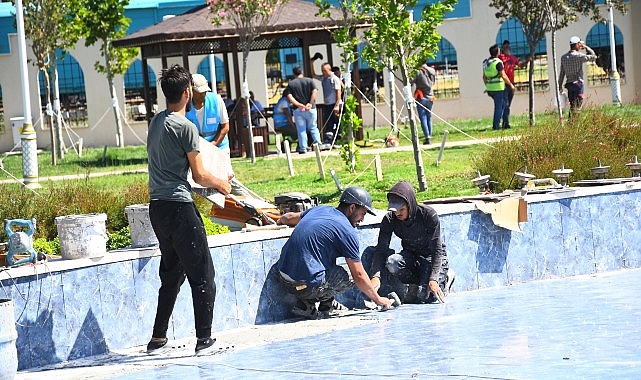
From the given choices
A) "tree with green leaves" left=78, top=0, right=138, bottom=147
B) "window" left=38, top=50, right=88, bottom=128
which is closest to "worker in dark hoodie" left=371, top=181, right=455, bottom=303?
"tree with green leaves" left=78, top=0, right=138, bottom=147

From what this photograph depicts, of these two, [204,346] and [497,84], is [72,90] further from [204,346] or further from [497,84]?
[204,346]

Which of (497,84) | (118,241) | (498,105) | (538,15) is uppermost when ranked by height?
(538,15)

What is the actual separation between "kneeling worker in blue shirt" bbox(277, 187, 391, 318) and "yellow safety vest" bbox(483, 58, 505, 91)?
1475 centimetres

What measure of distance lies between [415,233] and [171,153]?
253 cm

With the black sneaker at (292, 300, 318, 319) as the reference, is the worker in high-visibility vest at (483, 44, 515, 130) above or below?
above

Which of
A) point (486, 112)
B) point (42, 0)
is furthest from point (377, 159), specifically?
point (486, 112)

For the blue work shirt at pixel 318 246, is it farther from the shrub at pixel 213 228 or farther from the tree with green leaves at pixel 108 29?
the tree with green leaves at pixel 108 29

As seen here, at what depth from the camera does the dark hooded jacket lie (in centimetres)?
988

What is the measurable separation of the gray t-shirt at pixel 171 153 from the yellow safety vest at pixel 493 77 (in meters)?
16.1

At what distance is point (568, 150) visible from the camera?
44.5ft

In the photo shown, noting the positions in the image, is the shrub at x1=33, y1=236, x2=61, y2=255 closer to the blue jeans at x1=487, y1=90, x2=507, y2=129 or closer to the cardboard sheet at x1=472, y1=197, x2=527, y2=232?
the cardboard sheet at x1=472, y1=197, x2=527, y2=232

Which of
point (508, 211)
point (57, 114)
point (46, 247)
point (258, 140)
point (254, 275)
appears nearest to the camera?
point (254, 275)

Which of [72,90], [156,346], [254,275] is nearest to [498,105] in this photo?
[72,90]

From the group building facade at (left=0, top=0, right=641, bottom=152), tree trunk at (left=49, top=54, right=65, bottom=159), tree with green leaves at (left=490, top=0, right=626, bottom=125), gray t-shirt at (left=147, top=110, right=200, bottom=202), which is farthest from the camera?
building facade at (left=0, top=0, right=641, bottom=152)
